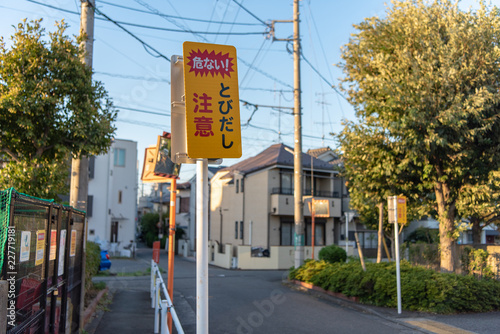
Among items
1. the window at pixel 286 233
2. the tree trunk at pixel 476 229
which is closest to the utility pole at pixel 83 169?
the tree trunk at pixel 476 229

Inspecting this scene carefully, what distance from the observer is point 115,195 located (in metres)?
34.0

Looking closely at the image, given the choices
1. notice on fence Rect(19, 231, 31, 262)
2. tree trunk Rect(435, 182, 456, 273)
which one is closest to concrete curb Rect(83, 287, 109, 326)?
notice on fence Rect(19, 231, 31, 262)

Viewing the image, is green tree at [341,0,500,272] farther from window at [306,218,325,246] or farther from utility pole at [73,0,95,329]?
window at [306,218,325,246]

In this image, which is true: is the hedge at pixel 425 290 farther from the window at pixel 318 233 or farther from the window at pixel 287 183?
the window at pixel 318 233

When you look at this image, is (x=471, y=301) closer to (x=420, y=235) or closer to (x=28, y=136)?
(x=28, y=136)

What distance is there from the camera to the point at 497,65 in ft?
38.3

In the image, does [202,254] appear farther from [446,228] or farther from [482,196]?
[446,228]

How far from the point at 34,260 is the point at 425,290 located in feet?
30.5

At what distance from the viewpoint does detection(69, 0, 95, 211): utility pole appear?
30.3 feet

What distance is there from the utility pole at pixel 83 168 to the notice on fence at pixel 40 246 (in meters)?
5.21

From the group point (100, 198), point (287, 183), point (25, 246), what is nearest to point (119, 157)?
point (100, 198)

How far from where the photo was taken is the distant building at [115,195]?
102 feet

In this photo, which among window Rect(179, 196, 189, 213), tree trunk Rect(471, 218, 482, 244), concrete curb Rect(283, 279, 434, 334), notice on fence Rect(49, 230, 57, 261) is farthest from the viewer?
window Rect(179, 196, 189, 213)

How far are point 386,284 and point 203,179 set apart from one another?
28.9ft
